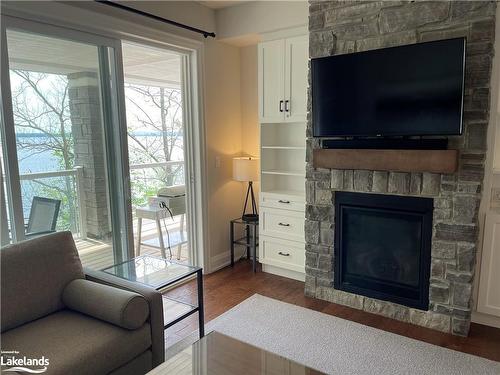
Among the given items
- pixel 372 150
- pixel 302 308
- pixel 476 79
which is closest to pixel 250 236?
pixel 302 308

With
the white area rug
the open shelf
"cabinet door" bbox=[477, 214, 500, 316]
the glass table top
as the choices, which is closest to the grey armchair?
the glass table top

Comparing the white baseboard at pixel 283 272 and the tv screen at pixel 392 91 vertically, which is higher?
the tv screen at pixel 392 91

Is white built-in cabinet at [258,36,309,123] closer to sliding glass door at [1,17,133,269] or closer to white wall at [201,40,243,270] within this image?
white wall at [201,40,243,270]

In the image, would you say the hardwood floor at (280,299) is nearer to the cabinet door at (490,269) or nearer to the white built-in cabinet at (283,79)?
the cabinet door at (490,269)

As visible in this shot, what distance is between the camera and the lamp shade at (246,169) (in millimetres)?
3756

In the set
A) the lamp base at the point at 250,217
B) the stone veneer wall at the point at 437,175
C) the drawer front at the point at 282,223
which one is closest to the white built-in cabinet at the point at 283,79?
the stone veneer wall at the point at 437,175

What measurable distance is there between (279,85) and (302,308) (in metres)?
2.05

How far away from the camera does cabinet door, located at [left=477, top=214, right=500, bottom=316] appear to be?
2.54 metres

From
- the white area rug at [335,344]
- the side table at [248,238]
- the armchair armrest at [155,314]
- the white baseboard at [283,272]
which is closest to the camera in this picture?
the armchair armrest at [155,314]

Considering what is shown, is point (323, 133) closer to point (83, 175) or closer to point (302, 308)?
point (302, 308)

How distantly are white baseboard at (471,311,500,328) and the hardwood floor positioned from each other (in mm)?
39

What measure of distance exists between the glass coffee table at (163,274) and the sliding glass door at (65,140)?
0.44 metres

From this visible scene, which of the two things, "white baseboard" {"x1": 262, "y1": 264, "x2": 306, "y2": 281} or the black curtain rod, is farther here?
"white baseboard" {"x1": 262, "y1": 264, "x2": 306, "y2": 281}

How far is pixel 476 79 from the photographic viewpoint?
7.67ft
